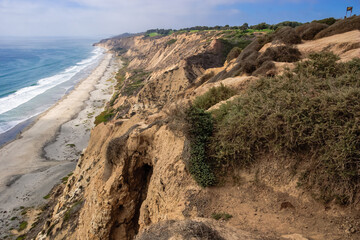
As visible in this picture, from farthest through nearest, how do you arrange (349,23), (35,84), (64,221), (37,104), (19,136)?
(35,84) → (37,104) → (19,136) → (349,23) → (64,221)

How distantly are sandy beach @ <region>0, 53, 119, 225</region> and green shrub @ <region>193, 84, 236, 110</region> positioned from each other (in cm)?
1765

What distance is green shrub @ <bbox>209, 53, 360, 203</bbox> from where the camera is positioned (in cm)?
495

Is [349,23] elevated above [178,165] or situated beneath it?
elevated above

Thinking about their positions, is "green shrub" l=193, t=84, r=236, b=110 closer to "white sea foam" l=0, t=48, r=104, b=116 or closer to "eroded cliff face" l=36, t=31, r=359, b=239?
"eroded cliff face" l=36, t=31, r=359, b=239

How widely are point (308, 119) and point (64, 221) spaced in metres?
13.6

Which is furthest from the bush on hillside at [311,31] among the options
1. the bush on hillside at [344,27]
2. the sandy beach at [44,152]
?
the sandy beach at [44,152]

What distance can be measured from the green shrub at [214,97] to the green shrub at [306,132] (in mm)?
4369

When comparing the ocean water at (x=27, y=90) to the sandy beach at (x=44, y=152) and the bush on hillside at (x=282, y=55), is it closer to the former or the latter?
the sandy beach at (x=44, y=152)

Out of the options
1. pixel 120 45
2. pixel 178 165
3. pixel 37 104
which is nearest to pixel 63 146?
pixel 37 104

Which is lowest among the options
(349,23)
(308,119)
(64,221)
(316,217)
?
(64,221)

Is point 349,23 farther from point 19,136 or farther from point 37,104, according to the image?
point 37,104

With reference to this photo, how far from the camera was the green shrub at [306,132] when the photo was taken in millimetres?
4953

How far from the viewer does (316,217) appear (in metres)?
4.97

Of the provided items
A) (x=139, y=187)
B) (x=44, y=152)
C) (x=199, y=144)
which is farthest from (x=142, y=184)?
(x=44, y=152)
